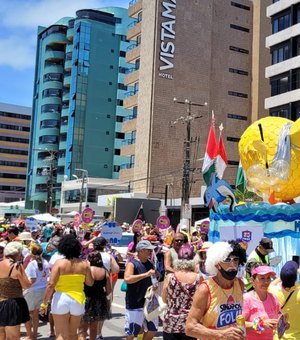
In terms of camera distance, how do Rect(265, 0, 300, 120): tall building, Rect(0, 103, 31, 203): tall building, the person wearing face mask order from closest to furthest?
the person wearing face mask
Rect(265, 0, 300, 120): tall building
Rect(0, 103, 31, 203): tall building

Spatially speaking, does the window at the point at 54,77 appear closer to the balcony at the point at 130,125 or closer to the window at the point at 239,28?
the balcony at the point at 130,125

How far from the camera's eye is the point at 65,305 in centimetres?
629

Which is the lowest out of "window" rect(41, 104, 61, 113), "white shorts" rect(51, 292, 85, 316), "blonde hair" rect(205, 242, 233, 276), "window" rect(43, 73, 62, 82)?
"white shorts" rect(51, 292, 85, 316)

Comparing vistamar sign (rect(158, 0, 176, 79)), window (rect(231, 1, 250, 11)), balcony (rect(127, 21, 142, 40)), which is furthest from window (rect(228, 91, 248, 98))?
balcony (rect(127, 21, 142, 40))

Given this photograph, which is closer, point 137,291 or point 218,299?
point 218,299

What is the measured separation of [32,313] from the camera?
27.5 feet

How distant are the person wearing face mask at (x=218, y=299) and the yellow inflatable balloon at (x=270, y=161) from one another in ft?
29.7

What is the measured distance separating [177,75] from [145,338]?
5094cm

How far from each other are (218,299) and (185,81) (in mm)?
53924

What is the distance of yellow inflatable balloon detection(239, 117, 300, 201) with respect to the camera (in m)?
12.9

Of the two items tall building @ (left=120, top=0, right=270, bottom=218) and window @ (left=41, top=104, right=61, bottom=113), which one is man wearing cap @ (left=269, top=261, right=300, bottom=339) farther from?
window @ (left=41, top=104, right=61, bottom=113)

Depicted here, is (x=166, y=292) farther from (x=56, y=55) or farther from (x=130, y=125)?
(x=56, y=55)

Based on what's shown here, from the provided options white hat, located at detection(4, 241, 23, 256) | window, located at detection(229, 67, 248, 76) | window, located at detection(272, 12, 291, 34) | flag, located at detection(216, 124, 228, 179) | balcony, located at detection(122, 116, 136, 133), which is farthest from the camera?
window, located at detection(229, 67, 248, 76)

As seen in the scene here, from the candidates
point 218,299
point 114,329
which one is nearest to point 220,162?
point 114,329
